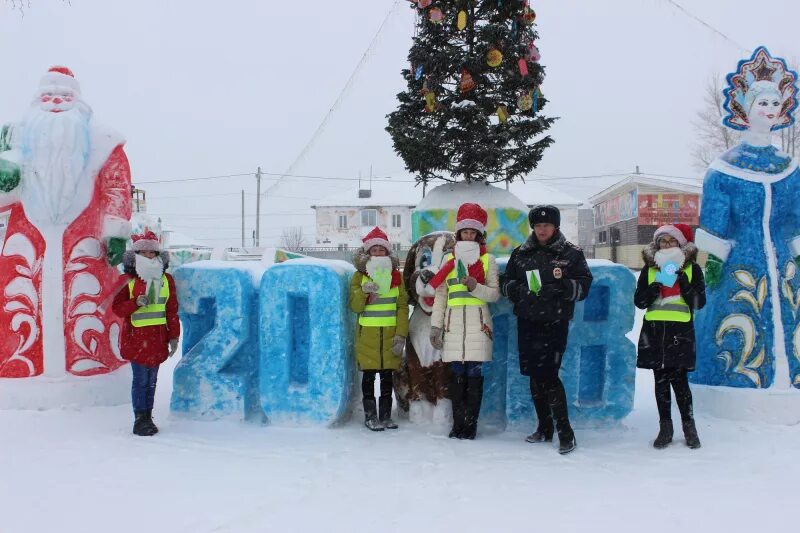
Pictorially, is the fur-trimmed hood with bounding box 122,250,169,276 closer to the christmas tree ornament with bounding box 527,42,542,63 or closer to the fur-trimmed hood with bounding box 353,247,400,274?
the fur-trimmed hood with bounding box 353,247,400,274

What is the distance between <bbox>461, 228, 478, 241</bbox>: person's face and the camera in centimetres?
468

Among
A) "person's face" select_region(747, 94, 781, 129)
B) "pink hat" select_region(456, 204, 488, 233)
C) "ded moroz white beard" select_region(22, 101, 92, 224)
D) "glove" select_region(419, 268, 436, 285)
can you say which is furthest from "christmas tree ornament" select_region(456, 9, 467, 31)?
"ded moroz white beard" select_region(22, 101, 92, 224)

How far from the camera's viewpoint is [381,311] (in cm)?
488

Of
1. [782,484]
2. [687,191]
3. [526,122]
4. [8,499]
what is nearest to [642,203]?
[687,191]

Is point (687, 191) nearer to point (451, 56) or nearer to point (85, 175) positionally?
point (451, 56)

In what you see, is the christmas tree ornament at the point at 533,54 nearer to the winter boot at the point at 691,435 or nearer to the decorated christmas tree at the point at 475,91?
the decorated christmas tree at the point at 475,91

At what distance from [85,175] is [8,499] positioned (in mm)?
3018

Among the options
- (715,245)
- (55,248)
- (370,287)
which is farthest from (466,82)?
(55,248)

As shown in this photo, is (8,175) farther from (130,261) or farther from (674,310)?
(674,310)

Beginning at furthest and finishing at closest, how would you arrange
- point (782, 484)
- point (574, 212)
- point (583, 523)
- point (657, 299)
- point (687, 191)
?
point (574, 212), point (687, 191), point (657, 299), point (782, 484), point (583, 523)

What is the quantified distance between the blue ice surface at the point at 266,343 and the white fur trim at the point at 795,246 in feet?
11.9

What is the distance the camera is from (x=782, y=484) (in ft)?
12.1

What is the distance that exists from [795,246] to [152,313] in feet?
16.8

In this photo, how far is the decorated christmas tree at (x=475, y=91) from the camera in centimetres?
797
